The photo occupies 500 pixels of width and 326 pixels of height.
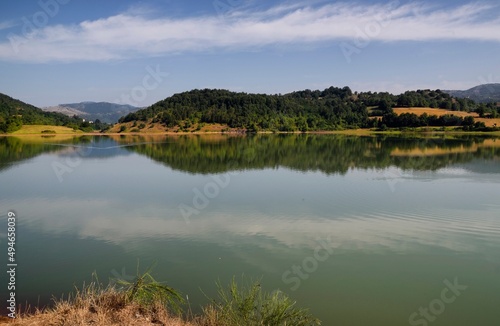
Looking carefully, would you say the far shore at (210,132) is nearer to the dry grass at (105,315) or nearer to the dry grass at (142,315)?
the dry grass at (142,315)

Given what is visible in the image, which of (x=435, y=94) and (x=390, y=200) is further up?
(x=435, y=94)

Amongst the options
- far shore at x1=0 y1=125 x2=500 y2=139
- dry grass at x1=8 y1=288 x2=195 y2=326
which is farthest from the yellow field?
dry grass at x1=8 y1=288 x2=195 y2=326

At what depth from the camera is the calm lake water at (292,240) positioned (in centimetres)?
891

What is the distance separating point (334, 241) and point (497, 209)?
8.99 metres

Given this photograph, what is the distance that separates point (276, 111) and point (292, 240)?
433ft

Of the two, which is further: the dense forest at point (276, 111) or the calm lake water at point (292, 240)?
the dense forest at point (276, 111)

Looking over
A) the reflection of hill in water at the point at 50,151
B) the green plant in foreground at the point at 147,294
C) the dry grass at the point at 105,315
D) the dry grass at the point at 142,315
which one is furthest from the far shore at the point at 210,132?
the dry grass at the point at 105,315

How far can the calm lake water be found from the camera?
29.2 feet

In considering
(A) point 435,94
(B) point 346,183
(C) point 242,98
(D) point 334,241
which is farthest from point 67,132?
(A) point 435,94

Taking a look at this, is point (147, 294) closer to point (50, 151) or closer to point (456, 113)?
point (50, 151)

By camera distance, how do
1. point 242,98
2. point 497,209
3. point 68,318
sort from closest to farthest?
1. point 68,318
2. point 497,209
3. point 242,98

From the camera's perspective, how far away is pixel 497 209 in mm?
16969

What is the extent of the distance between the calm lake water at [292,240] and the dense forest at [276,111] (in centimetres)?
9638

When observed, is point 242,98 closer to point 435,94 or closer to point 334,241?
point 435,94
